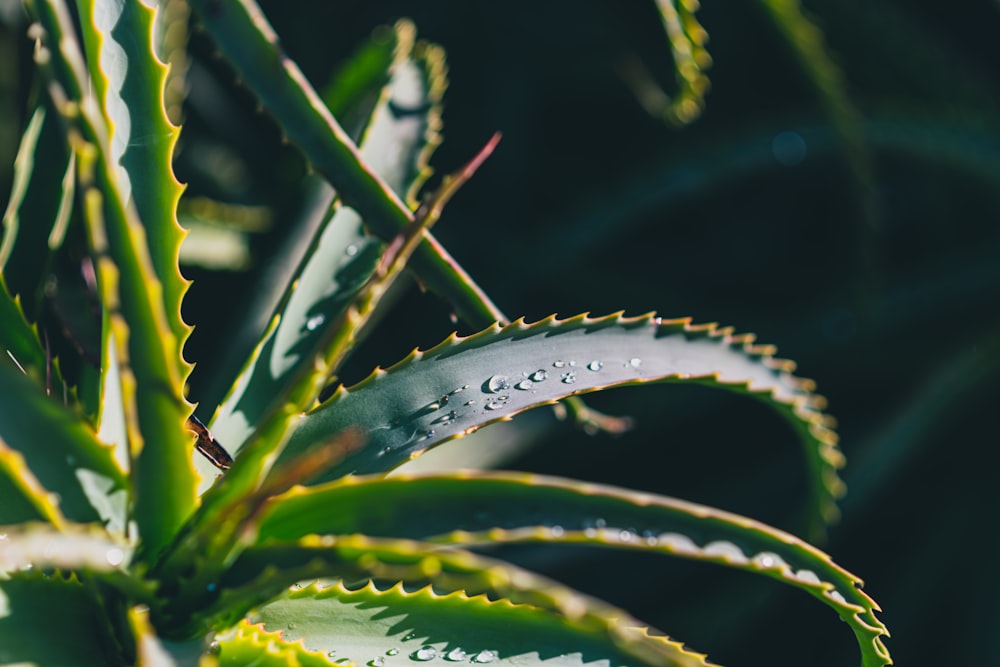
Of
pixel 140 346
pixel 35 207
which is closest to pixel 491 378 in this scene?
pixel 140 346

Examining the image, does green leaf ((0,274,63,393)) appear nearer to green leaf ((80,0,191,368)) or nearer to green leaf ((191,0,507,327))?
green leaf ((80,0,191,368))

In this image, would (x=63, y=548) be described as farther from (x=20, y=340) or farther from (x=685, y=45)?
(x=685, y=45)

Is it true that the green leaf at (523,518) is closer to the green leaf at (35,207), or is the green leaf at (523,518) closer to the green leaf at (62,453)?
the green leaf at (62,453)

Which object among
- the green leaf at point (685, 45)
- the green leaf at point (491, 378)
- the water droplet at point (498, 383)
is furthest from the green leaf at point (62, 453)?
the green leaf at point (685, 45)

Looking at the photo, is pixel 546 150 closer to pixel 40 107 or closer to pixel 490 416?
pixel 40 107

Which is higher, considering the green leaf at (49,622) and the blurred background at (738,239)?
the green leaf at (49,622)

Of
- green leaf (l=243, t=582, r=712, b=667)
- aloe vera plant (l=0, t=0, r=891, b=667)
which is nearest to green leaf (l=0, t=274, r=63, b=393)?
aloe vera plant (l=0, t=0, r=891, b=667)
